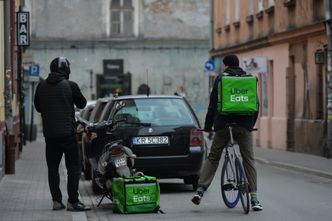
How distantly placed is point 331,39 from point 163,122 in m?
9.66

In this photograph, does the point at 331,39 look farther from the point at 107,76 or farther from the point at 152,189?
the point at 107,76

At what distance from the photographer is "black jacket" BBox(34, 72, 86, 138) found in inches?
481

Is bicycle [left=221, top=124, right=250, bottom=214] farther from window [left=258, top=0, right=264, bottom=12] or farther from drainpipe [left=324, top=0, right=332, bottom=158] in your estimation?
window [left=258, top=0, right=264, bottom=12]

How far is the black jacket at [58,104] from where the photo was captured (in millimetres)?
12219

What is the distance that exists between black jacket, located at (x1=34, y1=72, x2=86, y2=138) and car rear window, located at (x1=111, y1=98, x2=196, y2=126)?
291cm

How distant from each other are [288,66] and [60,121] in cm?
1799

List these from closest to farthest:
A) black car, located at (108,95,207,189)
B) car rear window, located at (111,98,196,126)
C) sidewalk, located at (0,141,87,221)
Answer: sidewalk, located at (0,141,87,221) → black car, located at (108,95,207,189) → car rear window, located at (111,98,196,126)

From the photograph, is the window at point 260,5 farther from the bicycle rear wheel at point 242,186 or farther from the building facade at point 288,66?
the bicycle rear wheel at point 242,186

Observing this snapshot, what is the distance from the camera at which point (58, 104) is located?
12258 millimetres

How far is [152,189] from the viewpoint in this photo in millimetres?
12203

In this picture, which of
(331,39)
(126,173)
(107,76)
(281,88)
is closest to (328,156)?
(331,39)

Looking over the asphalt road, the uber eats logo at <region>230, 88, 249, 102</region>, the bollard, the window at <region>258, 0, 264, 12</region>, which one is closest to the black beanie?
the uber eats logo at <region>230, 88, 249, 102</region>

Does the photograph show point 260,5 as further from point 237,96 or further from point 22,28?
point 237,96

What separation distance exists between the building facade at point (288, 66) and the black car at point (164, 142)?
33.1ft
